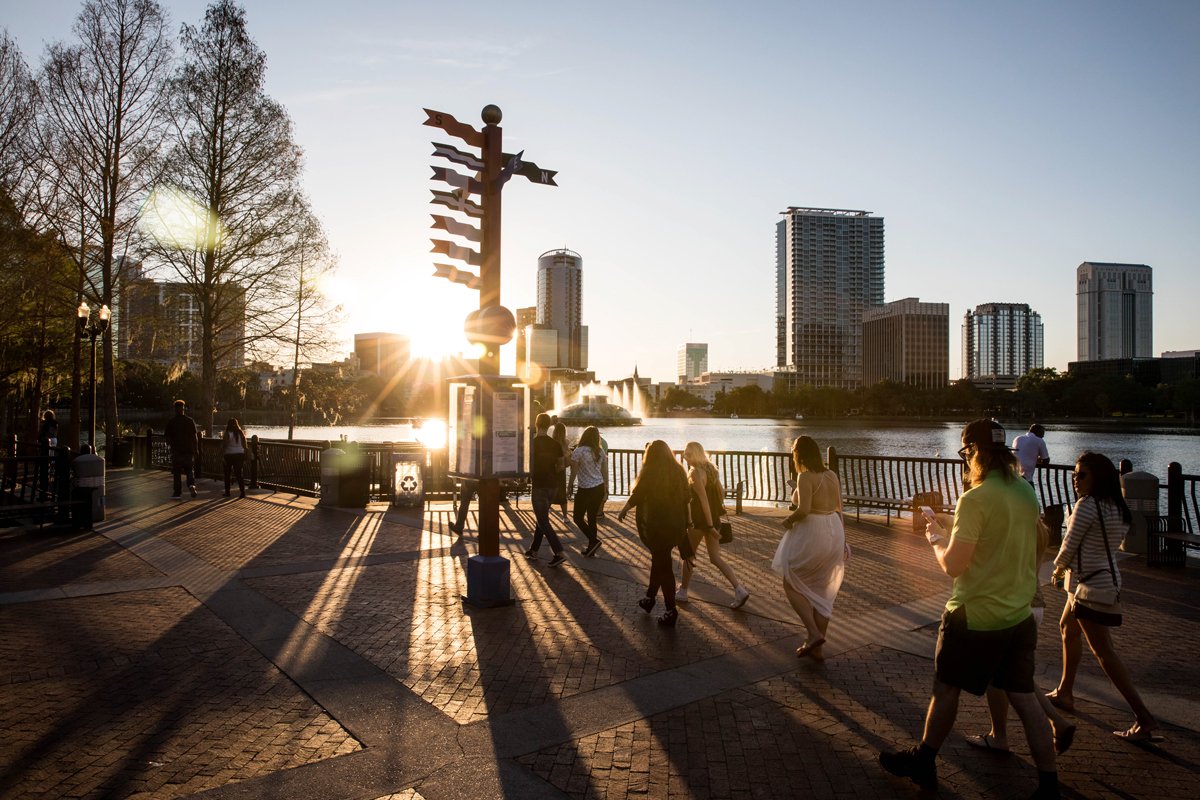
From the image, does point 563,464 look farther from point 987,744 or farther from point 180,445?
point 180,445

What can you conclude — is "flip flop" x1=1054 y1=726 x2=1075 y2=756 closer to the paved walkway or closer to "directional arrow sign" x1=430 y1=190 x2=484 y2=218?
the paved walkway

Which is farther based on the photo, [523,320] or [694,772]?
[523,320]

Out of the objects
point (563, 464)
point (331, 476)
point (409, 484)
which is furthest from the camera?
point (331, 476)

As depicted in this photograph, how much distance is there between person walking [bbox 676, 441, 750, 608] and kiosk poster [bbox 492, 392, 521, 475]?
1809 millimetres

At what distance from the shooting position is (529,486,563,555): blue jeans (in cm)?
1063

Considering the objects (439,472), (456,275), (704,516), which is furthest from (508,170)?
(439,472)

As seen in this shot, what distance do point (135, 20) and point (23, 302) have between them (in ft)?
31.6

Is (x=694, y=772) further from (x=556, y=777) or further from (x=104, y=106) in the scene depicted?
(x=104, y=106)

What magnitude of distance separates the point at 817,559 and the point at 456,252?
451 cm

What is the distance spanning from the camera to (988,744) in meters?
4.75

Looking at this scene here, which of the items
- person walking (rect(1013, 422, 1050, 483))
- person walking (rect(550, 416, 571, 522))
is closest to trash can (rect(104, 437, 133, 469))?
person walking (rect(550, 416, 571, 522))

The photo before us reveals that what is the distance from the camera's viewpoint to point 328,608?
322 inches

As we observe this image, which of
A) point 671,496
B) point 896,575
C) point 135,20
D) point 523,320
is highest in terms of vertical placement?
point 135,20

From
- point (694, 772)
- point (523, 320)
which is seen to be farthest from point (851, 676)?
point (523, 320)
